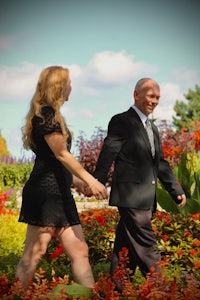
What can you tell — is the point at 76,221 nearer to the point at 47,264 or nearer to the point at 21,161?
the point at 47,264

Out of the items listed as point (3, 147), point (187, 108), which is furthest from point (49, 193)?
point (187, 108)

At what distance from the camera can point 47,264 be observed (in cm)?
528

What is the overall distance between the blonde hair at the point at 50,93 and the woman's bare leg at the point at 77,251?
656 millimetres

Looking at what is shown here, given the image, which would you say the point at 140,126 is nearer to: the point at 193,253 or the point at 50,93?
the point at 50,93

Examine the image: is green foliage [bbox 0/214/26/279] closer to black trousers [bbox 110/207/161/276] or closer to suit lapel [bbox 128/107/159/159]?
black trousers [bbox 110/207/161/276]

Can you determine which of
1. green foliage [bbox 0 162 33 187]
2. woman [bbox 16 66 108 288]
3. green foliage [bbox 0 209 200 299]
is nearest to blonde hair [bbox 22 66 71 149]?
woman [bbox 16 66 108 288]

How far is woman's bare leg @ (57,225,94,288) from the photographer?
3.52 metres

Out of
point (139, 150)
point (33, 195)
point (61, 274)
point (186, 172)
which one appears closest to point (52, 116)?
point (33, 195)

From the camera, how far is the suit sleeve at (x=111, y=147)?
13.5 ft

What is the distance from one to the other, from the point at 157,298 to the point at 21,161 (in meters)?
14.8

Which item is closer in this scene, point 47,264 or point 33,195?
point 33,195

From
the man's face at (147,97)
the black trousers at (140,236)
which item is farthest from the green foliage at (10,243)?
the man's face at (147,97)

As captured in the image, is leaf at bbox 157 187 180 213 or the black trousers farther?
leaf at bbox 157 187 180 213

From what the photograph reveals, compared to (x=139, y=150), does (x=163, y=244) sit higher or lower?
lower
